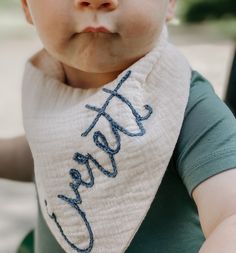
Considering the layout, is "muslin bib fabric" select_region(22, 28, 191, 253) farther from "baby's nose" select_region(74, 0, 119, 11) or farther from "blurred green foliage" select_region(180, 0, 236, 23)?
"blurred green foliage" select_region(180, 0, 236, 23)

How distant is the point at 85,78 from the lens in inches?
39.4

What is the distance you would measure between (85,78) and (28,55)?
14.6 feet

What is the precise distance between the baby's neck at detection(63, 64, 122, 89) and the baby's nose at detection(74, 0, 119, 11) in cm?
14

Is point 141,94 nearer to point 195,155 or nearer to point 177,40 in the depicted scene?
point 195,155

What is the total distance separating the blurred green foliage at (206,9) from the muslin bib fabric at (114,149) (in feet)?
22.6

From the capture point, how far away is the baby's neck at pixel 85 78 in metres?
0.97

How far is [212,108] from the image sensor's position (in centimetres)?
91

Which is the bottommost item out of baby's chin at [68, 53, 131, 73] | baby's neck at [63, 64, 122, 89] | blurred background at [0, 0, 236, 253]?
blurred background at [0, 0, 236, 253]

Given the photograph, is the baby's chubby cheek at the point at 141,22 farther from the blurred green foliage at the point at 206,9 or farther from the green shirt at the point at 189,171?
the blurred green foliage at the point at 206,9

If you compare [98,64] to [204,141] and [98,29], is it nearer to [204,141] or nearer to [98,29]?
[98,29]

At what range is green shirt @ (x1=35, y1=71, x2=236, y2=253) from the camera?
2.83 feet

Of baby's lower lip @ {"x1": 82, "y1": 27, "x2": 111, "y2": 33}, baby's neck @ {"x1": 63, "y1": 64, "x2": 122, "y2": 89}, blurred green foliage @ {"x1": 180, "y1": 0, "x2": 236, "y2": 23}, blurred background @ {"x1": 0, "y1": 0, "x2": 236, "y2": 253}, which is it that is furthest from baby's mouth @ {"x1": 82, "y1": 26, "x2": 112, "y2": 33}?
blurred green foliage @ {"x1": 180, "y1": 0, "x2": 236, "y2": 23}

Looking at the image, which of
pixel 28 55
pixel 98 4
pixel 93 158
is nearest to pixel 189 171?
pixel 93 158

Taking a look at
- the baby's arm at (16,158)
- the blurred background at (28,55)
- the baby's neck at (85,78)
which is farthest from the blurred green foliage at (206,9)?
the baby's neck at (85,78)
